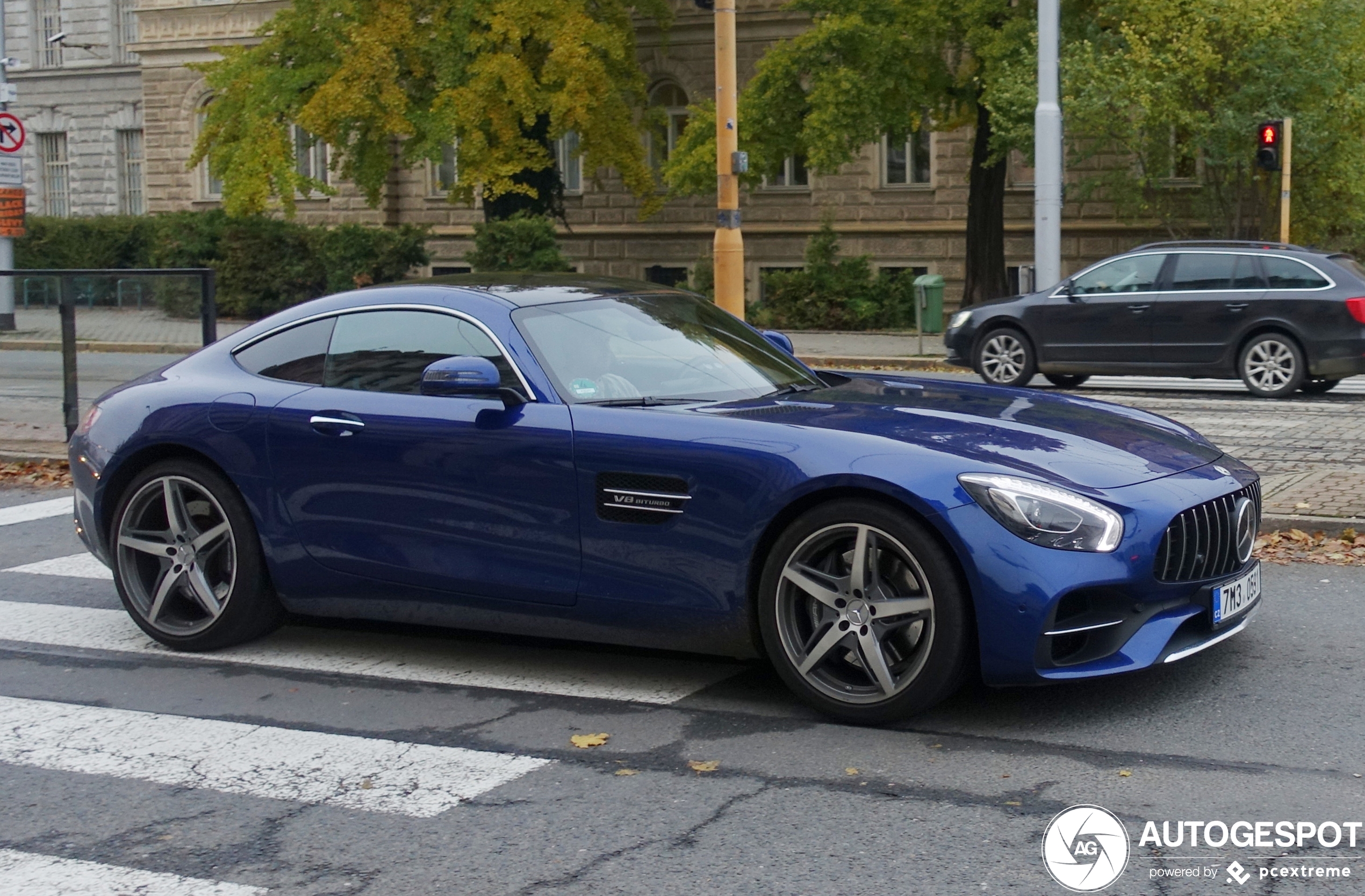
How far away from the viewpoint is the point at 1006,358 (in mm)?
18219

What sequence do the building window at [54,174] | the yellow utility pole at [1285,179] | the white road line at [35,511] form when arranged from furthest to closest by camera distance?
the building window at [54,174] < the yellow utility pole at [1285,179] < the white road line at [35,511]

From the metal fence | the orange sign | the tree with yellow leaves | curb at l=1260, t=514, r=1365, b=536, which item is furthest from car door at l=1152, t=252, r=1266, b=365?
the orange sign

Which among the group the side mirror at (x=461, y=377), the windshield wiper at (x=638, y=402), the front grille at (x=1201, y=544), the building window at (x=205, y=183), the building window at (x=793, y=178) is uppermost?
the building window at (x=205, y=183)

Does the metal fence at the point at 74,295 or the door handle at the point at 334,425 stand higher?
the metal fence at the point at 74,295

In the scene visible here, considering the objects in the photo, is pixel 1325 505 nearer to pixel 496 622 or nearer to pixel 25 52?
pixel 496 622

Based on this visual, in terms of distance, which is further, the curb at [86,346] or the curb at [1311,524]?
the curb at [86,346]

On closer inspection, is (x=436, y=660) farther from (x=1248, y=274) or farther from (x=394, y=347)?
(x=1248, y=274)

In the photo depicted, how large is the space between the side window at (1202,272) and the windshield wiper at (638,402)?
12.4 m

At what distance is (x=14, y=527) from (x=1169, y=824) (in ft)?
25.7

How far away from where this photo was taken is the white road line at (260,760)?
4777 mm

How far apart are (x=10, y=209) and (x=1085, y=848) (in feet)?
89.9

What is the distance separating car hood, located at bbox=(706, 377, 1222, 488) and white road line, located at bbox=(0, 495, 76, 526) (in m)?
6.02

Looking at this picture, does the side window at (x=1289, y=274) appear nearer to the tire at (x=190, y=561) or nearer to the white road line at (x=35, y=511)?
the white road line at (x=35, y=511)

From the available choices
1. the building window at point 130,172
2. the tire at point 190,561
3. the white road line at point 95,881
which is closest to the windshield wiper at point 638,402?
the tire at point 190,561
